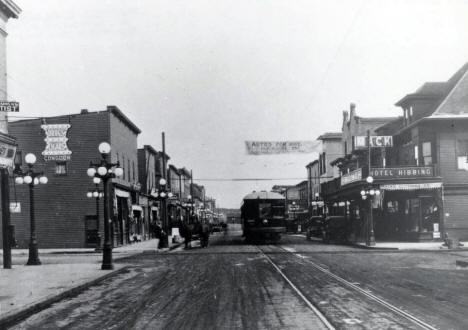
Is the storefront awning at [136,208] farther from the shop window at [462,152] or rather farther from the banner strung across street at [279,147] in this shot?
Answer: the shop window at [462,152]

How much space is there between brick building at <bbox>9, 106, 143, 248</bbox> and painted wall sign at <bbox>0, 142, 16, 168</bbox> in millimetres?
18120

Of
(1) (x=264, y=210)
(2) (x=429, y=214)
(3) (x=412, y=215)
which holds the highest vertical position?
(1) (x=264, y=210)

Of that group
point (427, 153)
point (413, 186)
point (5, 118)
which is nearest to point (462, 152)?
point (427, 153)

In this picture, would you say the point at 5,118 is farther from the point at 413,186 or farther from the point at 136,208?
the point at 136,208

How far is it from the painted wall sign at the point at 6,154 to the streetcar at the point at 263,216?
72.5ft

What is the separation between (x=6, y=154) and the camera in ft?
59.9

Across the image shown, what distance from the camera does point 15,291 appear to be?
44.6 feet

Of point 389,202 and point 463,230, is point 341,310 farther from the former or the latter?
point 389,202

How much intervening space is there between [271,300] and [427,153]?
28.5m

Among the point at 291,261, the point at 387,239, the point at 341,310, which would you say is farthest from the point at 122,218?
the point at 341,310

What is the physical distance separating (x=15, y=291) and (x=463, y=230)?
29.3 m

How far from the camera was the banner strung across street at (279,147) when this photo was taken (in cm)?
2972

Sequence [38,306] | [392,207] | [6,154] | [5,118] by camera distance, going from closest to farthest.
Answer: [38,306] → [6,154] → [5,118] → [392,207]

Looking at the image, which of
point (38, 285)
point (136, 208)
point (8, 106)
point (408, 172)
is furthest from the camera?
point (136, 208)
